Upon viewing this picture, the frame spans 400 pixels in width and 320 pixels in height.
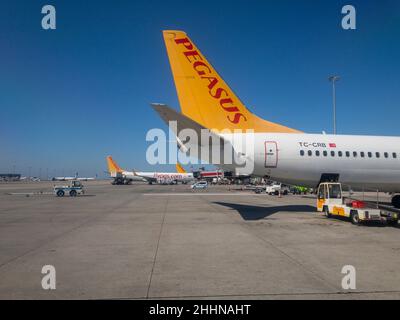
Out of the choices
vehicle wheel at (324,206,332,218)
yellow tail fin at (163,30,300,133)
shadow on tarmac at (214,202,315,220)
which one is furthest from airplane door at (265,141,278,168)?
vehicle wheel at (324,206,332,218)

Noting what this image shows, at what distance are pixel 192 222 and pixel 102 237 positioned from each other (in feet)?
16.5

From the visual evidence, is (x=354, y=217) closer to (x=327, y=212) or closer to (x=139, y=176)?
(x=327, y=212)

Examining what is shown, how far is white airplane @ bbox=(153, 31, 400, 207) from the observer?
59.9ft

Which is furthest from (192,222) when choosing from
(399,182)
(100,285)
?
(399,182)

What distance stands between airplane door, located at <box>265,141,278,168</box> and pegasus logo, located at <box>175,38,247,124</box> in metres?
2.49

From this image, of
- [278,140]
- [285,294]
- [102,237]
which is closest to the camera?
[285,294]

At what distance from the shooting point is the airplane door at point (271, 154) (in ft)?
60.2

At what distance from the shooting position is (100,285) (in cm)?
628

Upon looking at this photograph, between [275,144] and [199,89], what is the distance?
5654 mm

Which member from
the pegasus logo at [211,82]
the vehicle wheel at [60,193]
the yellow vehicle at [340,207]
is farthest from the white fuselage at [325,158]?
the vehicle wheel at [60,193]

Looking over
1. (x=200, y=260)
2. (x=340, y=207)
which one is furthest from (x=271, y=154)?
(x=200, y=260)

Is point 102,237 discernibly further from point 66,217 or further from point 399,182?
point 399,182

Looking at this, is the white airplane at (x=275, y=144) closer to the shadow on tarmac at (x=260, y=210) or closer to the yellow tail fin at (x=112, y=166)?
the shadow on tarmac at (x=260, y=210)
